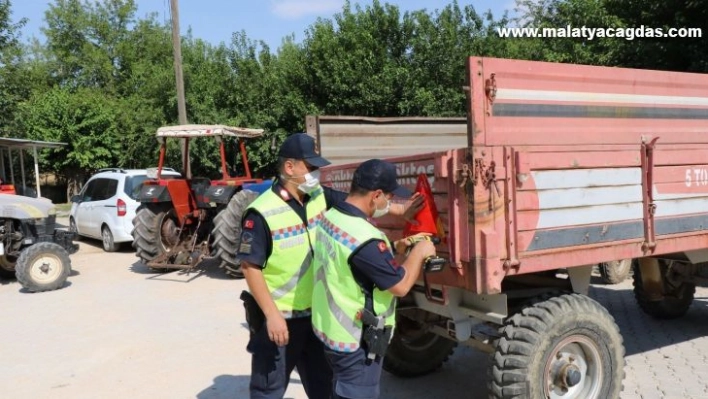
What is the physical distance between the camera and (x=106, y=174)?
494 inches

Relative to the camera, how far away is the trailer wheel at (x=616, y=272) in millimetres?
7406

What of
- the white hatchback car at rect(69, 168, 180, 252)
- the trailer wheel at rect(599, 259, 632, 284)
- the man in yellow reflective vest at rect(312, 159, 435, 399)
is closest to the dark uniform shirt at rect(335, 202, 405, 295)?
the man in yellow reflective vest at rect(312, 159, 435, 399)

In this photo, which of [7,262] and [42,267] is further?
[7,262]

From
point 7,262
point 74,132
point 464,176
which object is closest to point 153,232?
point 7,262

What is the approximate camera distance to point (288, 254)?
9.57 ft

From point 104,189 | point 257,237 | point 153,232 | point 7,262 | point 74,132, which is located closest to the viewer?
point 257,237

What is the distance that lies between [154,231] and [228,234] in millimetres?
1592

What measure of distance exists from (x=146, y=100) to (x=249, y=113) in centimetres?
601

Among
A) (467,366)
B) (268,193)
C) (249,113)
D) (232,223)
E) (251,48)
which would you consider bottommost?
(467,366)

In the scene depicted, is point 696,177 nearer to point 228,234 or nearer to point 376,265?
point 376,265

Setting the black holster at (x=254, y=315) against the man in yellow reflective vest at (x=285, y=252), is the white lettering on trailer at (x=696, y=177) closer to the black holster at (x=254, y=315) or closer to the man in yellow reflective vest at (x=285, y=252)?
the man in yellow reflective vest at (x=285, y=252)

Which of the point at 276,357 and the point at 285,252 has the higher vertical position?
the point at 285,252

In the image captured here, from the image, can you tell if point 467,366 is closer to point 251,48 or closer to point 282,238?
point 282,238

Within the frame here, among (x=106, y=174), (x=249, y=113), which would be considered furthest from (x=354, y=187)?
(x=249, y=113)
